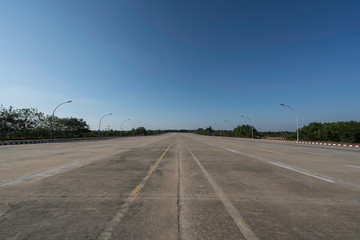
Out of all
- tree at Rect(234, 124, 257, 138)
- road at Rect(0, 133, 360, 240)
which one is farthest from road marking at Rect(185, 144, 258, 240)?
tree at Rect(234, 124, 257, 138)

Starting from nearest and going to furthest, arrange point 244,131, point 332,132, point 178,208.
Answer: point 178,208
point 332,132
point 244,131

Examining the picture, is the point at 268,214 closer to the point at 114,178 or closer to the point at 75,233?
the point at 75,233

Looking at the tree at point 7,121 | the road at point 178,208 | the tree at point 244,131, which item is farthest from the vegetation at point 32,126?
the tree at point 244,131

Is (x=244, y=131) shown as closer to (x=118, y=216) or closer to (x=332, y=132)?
(x=332, y=132)

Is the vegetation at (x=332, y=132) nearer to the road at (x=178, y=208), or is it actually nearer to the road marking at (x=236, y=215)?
the road at (x=178, y=208)

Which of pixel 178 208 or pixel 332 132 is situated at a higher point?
pixel 332 132

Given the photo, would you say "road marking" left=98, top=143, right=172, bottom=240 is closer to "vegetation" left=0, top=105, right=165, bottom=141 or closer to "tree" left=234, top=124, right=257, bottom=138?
"vegetation" left=0, top=105, right=165, bottom=141

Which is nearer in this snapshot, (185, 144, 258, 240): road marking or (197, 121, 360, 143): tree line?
(185, 144, 258, 240): road marking

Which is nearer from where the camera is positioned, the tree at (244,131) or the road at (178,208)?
the road at (178,208)

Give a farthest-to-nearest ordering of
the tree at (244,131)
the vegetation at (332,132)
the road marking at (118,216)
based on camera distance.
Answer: the tree at (244,131), the vegetation at (332,132), the road marking at (118,216)

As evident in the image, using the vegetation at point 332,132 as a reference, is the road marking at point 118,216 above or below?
below

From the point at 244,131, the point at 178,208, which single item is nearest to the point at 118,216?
the point at 178,208

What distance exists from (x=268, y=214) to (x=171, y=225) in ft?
5.89

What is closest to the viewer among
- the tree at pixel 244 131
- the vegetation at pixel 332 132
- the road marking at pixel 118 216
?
the road marking at pixel 118 216
